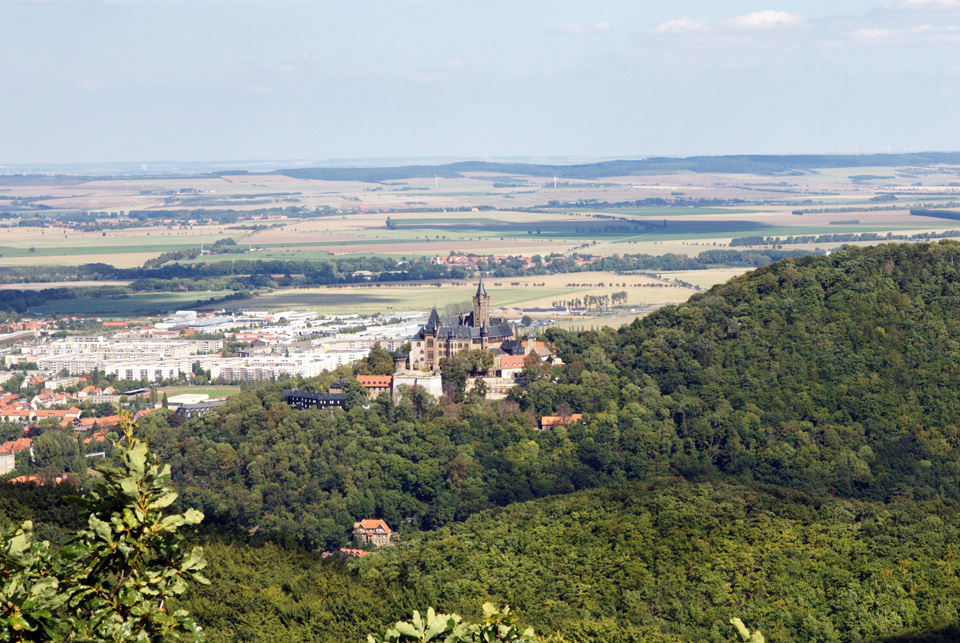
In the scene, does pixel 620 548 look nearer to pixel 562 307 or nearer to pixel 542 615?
pixel 542 615

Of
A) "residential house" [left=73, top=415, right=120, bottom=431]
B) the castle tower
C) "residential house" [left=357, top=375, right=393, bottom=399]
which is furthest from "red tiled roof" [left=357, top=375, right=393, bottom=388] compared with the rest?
"residential house" [left=73, top=415, right=120, bottom=431]

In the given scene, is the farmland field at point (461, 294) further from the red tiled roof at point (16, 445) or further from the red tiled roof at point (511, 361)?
the red tiled roof at point (16, 445)

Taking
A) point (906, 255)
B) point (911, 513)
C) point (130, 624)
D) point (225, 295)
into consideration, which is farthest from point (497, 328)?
point (225, 295)

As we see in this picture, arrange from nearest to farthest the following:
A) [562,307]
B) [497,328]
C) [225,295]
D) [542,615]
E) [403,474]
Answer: [542,615] → [403,474] → [497,328] → [562,307] → [225,295]

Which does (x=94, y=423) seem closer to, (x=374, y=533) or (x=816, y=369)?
(x=374, y=533)

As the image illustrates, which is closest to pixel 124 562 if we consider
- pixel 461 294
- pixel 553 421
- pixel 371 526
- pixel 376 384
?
pixel 371 526

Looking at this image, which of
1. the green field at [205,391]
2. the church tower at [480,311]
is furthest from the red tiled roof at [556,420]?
the green field at [205,391]
